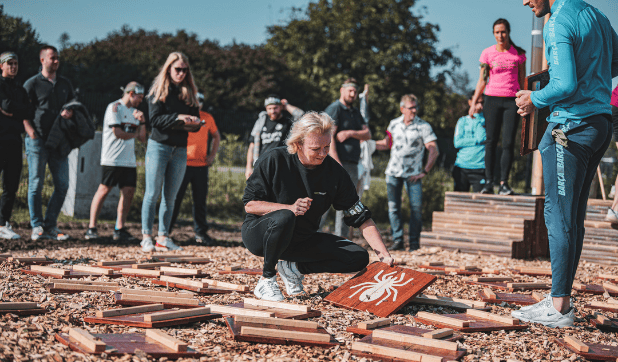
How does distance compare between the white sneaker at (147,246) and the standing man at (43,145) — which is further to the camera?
the standing man at (43,145)

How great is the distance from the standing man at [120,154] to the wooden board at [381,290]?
455 cm

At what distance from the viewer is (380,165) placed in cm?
1700

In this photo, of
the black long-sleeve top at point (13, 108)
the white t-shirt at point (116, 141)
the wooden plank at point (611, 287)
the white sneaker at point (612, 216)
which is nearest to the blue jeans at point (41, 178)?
the black long-sleeve top at point (13, 108)

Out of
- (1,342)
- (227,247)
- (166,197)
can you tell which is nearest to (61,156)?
(166,197)

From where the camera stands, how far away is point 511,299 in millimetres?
4555

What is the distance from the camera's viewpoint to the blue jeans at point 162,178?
263 inches

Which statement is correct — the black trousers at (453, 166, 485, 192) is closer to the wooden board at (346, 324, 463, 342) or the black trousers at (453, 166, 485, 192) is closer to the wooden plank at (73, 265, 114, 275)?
the wooden board at (346, 324, 463, 342)

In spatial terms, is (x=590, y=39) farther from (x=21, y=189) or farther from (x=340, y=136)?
(x=21, y=189)

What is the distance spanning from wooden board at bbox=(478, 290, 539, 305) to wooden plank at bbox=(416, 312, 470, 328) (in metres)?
1.02

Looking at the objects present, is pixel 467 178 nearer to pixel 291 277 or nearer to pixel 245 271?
pixel 245 271

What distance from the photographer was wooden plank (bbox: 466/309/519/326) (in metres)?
3.68

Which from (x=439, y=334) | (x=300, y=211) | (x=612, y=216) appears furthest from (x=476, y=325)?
(x=612, y=216)

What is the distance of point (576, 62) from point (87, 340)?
3404 mm

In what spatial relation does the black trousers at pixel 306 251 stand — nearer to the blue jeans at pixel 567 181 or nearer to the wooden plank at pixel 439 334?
the wooden plank at pixel 439 334
